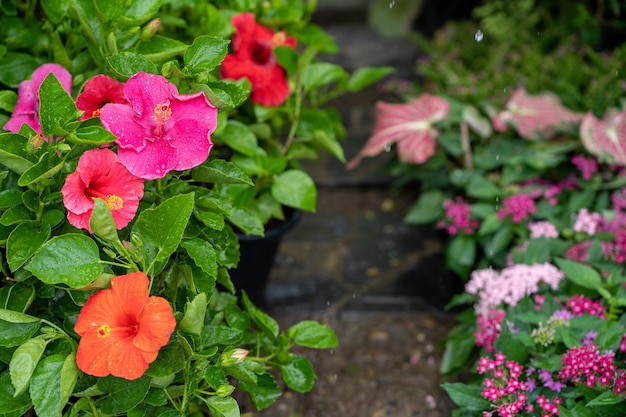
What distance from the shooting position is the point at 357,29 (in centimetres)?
324

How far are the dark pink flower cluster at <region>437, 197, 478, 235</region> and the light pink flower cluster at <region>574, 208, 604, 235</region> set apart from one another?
0.27 metres

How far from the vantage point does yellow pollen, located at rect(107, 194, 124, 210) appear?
1.00 meters

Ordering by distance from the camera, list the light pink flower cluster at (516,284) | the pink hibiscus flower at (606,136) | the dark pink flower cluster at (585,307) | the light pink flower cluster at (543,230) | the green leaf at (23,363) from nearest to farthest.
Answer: the green leaf at (23,363) → the dark pink flower cluster at (585,307) → the light pink flower cluster at (516,284) → the light pink flower cluster at (543,230) → the pink hibiscus flower at (606,136)

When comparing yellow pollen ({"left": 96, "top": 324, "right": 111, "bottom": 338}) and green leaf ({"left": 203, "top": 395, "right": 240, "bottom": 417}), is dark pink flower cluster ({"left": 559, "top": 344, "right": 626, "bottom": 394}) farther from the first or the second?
yellow pollen ({"left": 96, "top": 324, "right": 111, "bottom": 338})

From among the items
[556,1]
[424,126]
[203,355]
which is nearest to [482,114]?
[424,126]

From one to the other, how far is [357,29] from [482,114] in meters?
1.19

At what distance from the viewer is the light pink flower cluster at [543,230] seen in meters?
1.77

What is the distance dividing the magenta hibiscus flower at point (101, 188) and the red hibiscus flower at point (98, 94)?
0.14 metres

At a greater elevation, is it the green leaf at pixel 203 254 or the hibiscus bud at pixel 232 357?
the green leaf at pixel 203 254

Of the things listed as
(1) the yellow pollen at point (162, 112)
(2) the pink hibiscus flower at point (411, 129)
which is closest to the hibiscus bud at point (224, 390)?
(1) the yellow pollen at point (162, 112)

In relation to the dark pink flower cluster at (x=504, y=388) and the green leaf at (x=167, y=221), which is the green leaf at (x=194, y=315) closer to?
the green leaf at (x=167, y=221)

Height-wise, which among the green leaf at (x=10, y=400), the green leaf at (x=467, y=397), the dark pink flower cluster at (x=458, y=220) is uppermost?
the green leaf at (x=10, y=400)

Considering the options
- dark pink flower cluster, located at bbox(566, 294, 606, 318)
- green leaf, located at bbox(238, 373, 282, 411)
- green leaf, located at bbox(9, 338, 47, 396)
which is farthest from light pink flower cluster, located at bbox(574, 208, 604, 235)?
green leaf, located at bbox(9, 338, 47, 396)

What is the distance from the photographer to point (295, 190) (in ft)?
4.97
